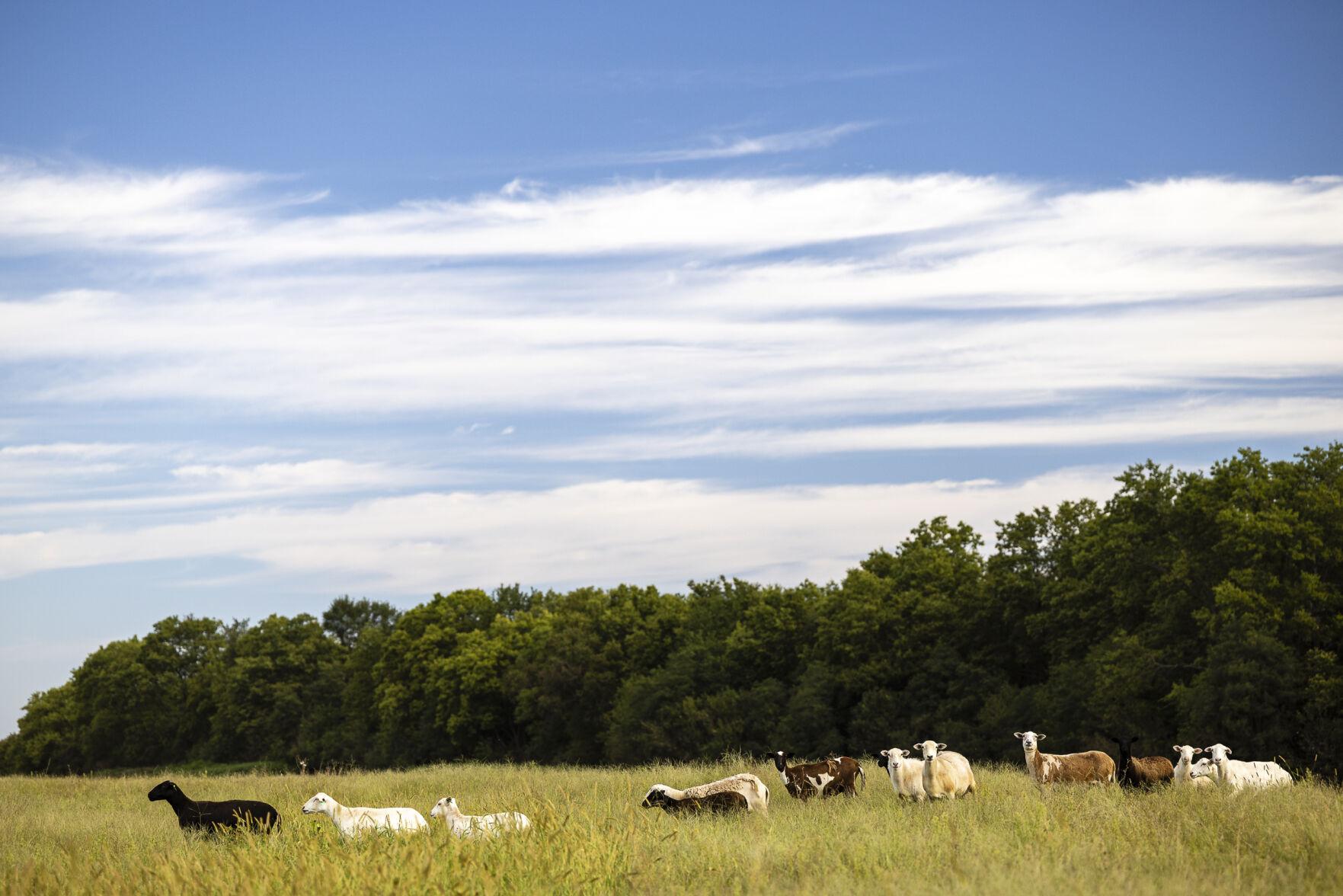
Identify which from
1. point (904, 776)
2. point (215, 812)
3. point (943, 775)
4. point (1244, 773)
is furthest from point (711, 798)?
point (1244, 773)

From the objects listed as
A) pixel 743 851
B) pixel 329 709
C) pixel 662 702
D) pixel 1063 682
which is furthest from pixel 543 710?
pixel 743 851

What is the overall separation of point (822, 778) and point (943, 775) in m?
2.65

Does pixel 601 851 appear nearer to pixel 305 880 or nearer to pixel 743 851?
pixel 743 851

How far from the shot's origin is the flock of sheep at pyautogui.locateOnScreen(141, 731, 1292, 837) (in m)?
17.0

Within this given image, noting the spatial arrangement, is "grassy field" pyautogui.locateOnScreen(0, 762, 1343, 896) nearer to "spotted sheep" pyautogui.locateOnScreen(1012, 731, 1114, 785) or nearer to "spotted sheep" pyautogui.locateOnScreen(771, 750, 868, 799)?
"spotted sheep" pyautogui.locateOnScreen(771, 750, 868, 799)

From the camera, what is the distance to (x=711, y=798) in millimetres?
18750

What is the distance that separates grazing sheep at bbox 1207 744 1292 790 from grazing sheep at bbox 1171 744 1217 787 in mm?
186

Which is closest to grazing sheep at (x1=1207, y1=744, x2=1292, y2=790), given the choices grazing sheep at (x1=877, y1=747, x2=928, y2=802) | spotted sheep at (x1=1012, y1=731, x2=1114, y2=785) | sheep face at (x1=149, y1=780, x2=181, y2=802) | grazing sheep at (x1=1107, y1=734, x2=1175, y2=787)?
grazing sheep at (x1=1107, y1=734, x2=1175, y2=787)

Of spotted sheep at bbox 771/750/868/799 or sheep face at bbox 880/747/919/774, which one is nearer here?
sheep face at bbox 880/747/919/774

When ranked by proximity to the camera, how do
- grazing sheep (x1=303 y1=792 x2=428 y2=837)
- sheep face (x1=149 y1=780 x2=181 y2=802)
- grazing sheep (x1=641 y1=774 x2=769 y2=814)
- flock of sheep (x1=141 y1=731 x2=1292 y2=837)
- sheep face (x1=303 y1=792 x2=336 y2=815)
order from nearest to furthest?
grazing sheep (x1=303 y1=792 x2=428 y2=837), flock of sheep (x1=141 y1=731 x2=1292 y2=837), sheep face (x1=303 y1=792 x2=336 y2=815), grazing sheep (x1=641 y1=774 x2=769 y2=814), sheep face (x1=149 y1=780 x2=181 y2=802)

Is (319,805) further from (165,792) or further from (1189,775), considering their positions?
(1189,775)

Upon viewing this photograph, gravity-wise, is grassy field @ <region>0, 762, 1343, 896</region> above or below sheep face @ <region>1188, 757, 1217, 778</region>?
above

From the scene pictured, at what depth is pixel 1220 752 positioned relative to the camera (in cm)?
2094

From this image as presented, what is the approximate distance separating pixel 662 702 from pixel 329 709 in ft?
142
